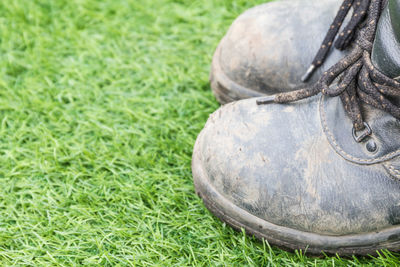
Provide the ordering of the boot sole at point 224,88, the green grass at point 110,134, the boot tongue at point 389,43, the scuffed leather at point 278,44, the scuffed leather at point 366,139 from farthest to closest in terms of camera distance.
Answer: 1. the boot sole at point 224,88
2. the scuffed leather at point 278,44
3. the green grass at point 110,134
4. the scuffed leather at point 366,139
5. the boot tongue at point 389,43

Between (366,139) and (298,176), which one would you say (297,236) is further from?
(366,139)

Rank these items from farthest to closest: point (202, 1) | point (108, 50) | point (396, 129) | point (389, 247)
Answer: point (202, 1), point (108, 50), point (389, 247), point (396, 129)

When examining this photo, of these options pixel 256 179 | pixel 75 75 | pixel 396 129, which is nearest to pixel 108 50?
pixel 75 75

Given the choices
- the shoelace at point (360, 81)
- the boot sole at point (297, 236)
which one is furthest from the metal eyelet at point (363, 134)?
the boot sole at point (297, 236)

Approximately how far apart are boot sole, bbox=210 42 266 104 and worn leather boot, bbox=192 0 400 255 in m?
0.29

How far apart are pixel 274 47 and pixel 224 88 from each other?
0.26 metres

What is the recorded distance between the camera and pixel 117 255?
4.99ft

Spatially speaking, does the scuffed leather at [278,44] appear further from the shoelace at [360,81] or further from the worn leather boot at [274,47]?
the shoelace at [360,81]

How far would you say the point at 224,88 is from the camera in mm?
1866

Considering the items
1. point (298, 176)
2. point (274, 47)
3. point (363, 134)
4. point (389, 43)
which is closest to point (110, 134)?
point (274, 47)

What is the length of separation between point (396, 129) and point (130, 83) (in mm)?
1232

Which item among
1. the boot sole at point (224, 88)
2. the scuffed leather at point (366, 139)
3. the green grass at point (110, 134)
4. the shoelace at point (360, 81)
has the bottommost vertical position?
the green grass at point (110, 134)

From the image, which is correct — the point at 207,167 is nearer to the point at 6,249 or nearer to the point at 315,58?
the point at 315,58

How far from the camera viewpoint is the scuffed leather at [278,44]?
5.43 feet
